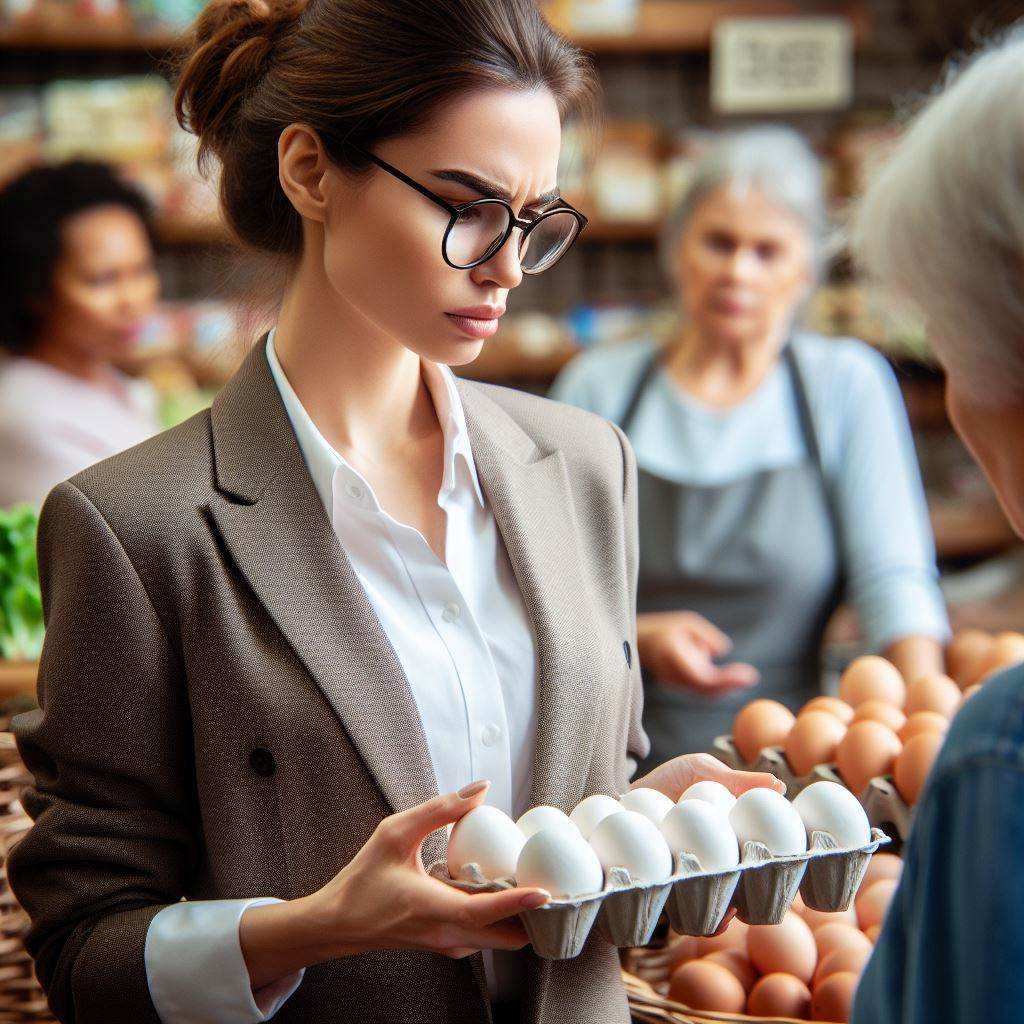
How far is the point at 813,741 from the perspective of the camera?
1376 millimetres

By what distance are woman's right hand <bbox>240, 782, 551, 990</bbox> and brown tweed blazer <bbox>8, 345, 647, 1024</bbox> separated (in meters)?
0.09

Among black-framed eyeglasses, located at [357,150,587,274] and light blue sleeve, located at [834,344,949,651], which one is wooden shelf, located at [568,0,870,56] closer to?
light blue sleeve, located at [834,344,949,651]

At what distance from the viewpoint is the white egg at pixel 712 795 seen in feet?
3.58

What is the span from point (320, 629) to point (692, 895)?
0.37 metres

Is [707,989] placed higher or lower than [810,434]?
lower

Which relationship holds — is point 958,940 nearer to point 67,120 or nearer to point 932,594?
point 932,594

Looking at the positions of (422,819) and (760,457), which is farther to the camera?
(760,457)

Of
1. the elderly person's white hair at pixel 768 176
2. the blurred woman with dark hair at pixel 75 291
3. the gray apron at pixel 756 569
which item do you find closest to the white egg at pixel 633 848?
the gray apron at pixel 756 569

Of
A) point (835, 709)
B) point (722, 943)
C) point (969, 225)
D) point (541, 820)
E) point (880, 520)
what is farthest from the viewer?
point (880, 520)

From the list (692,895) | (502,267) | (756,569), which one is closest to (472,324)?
(502,267)

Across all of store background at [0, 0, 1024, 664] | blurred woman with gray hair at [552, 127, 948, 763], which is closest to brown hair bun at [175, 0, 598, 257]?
blurred woman with gray hair at [552, 127, 948, 763]

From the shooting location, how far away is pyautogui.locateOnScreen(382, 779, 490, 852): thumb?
926 mm

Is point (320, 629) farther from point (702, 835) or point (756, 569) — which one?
point (756, 569)

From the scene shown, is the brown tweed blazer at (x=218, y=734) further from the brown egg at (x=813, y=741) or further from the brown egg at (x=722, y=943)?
the brown egg at (x=813, y=741)
